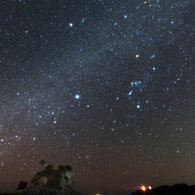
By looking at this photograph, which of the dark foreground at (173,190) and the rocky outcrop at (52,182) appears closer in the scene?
the dark foreground at (173,190)

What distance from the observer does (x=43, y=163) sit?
5197 cm

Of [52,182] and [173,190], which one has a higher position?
[52,182]

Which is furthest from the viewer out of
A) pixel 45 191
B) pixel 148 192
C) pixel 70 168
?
pixel 70 168

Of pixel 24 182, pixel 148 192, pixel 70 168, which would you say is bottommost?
pixel 148 192

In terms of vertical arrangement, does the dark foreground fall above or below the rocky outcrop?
below

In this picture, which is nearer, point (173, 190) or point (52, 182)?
point (173, 190)

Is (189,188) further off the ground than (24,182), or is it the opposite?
(24,182)

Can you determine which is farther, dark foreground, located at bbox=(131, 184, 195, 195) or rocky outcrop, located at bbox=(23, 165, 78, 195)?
rocky outcrop, located at bbox=(23, 165, 78, 195)

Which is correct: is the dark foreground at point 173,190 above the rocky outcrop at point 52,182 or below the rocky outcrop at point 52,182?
below

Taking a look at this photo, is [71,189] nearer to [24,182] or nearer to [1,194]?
[24,182]

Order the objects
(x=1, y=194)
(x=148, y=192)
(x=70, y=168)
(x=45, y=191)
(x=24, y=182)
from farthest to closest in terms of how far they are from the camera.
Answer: (x=70, y=168) < (x=24, y=182) < (x=45, y=191) < (x=1, y=194) < (x=148, y=192)

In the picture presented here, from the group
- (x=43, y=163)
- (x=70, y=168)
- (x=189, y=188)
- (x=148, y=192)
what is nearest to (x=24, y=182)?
(x=43, y=163)

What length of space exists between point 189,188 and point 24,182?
150ft

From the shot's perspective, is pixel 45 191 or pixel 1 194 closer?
pixel 1 194
